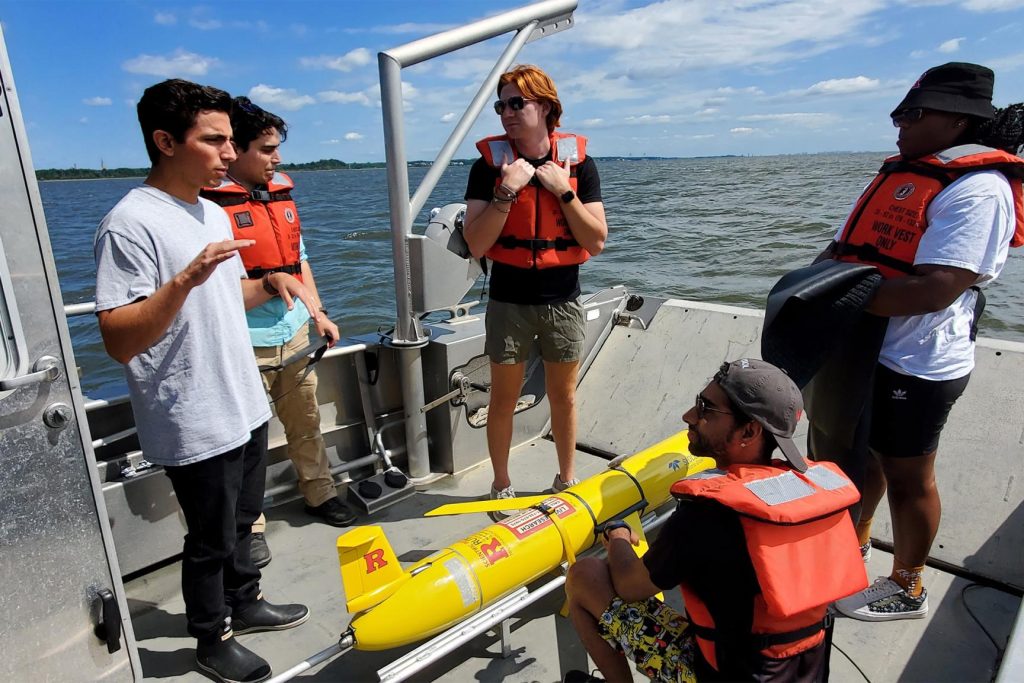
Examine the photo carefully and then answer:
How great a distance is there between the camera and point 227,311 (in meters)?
1.86

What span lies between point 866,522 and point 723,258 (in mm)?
10753

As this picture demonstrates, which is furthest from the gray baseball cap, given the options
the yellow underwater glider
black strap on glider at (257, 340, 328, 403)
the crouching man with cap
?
black strap on glider at (257, 340, 328, 403)

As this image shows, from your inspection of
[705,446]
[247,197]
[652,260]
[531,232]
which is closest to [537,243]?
[531,232]

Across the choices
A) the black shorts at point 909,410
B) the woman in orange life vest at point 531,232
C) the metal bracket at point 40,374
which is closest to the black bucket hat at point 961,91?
the black shorts at point 909,410

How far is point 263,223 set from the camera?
2.59m

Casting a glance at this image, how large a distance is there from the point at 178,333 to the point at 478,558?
1172 millimetres

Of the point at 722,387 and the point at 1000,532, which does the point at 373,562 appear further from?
the point at 1000,532

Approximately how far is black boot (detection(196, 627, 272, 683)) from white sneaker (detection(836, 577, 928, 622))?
77.7 inches

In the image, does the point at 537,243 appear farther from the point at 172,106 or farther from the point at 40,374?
the point at 40,374

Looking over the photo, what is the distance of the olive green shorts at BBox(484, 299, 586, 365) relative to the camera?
2.76 m

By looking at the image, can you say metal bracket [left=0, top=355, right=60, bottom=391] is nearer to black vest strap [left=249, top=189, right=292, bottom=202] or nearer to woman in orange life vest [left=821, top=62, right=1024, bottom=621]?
black vest strap [left=249, top=189, right=292, bottom=202]

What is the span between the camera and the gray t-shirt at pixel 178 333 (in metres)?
1.62

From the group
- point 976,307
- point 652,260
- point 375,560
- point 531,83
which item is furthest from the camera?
point 652,260

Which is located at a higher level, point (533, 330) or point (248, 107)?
point (248, 107)
